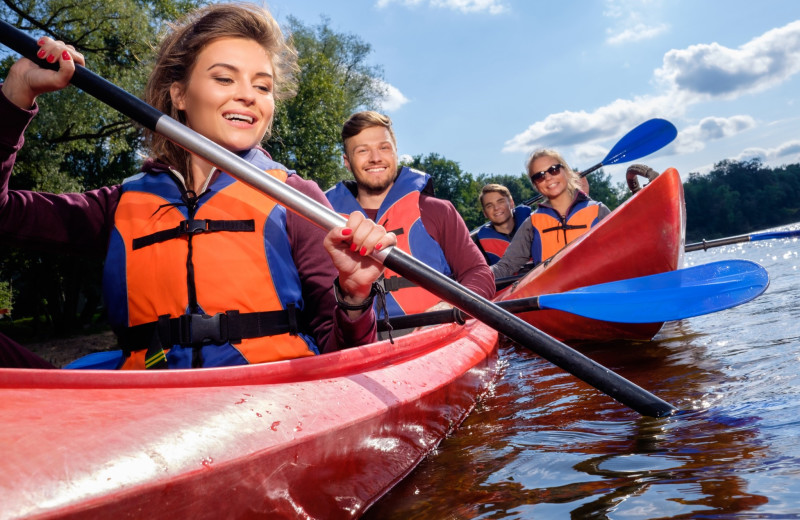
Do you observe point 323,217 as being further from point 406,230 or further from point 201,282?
point 406,230

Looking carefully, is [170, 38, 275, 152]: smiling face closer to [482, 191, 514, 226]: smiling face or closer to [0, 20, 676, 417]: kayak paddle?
[0, 20, 676, 417]: kayak paddle

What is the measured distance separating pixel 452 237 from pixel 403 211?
0.37m

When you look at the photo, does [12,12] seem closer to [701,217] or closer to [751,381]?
[751,381]

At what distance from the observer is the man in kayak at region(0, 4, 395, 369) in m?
1.73

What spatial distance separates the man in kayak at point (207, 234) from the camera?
173cm

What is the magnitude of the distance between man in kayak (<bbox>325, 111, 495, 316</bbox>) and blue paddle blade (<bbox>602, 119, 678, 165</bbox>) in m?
3.66

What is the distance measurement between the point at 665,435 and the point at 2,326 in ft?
77.2

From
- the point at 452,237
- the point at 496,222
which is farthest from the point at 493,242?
the point at 452,237

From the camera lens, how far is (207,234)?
183cm

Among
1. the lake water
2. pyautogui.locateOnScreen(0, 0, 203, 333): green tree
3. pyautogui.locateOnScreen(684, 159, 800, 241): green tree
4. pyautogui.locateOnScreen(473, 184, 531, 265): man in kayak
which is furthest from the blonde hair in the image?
pyautogui.locateOnScreen(684, 159, 800, 241): green tree

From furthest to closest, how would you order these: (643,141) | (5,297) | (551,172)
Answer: (5,297)
(643,141)
(551,172)

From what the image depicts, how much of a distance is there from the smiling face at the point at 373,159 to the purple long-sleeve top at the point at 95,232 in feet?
6.39

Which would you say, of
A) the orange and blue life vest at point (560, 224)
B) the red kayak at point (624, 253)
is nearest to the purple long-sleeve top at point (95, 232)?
the red kayak at point (624, 253)

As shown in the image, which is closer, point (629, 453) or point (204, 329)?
point (204, 329)
